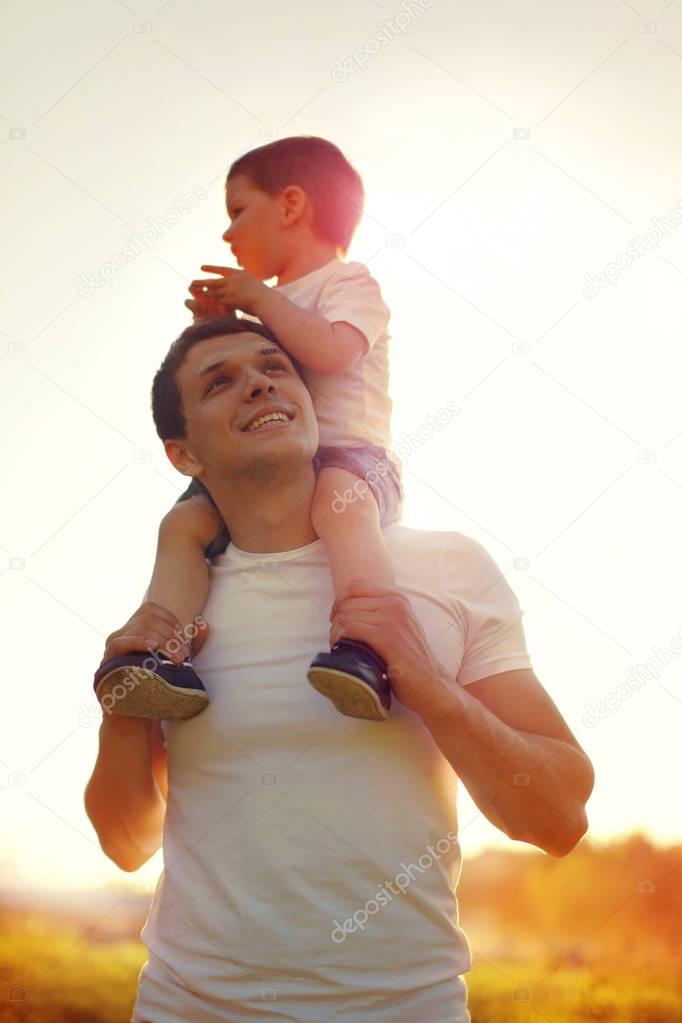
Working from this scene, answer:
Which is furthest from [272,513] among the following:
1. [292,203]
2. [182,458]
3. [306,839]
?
[292,203]

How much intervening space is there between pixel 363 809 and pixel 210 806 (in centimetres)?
30

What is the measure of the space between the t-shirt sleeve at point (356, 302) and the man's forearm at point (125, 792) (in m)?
1.10

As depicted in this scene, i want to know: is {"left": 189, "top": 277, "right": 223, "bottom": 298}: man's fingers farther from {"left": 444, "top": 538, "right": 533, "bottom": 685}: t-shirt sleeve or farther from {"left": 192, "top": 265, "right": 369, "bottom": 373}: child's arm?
{"left": 444, "top": 538, "right": 533, "bottom": 685}: t-shirt sleeve

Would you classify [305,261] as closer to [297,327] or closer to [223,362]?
[297,327]

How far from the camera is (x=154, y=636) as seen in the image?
191cm

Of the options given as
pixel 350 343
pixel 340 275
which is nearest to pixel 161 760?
pixel 350 343

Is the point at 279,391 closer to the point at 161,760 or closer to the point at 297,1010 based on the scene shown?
the point at 161,760

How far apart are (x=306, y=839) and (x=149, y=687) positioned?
405 mm

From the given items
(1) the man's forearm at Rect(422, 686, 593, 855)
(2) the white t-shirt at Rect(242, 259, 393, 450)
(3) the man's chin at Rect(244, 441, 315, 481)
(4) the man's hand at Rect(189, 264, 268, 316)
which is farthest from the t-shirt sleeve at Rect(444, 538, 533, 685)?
(4) the man's hand at Rect(189, 264, 268, 316)

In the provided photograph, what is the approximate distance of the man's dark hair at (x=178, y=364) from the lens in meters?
2.34

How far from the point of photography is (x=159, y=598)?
2064mm

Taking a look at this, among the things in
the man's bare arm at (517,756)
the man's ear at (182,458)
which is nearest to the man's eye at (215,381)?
the man's ear at (182,458)

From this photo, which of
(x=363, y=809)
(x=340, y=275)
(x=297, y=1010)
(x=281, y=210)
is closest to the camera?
(x=297, y=1010)

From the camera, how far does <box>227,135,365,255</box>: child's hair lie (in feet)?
9.27
